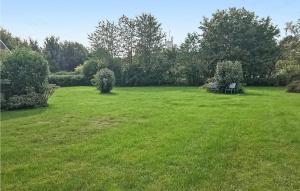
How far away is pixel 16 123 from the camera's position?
9781mm

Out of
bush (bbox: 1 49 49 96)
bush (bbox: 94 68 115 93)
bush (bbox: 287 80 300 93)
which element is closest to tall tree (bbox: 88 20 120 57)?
bush (bbox: 94 68 115 93)

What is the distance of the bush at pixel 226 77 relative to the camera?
69.8ft

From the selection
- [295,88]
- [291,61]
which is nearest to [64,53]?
[291,61]

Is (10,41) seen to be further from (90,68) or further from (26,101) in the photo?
(26,101)

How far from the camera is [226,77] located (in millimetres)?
21297

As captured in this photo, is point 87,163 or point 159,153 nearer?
point 87,163

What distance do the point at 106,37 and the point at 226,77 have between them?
21.0m

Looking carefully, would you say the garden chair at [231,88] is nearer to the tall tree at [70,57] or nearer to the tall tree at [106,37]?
the tall tree at [106,37]

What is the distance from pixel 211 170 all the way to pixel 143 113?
6255 millimetres

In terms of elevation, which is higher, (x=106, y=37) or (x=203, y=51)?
(x=106, y=37)

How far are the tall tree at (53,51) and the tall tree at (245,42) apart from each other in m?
25.8

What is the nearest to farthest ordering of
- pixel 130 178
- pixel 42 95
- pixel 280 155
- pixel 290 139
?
1. pixel 130 178
2. pixel 280 155
3. pixel 290 139
4. pixel 42 95

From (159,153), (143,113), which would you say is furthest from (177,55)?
(159,153)

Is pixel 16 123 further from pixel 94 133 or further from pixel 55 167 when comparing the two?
pixel 55 167
